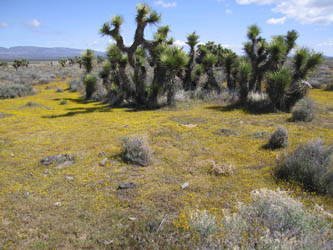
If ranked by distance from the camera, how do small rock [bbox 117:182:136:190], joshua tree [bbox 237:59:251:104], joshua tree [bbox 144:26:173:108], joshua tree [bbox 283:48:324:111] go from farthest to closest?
joshua tree [bbox 144:26:173:108]
joshua tree [bbox 237:59:251:104]
joshua tree [bbox 283:48:324:111]
small rock [bbox 117:182:136:190]

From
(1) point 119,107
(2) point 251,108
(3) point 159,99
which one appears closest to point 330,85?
(2) point 251,108

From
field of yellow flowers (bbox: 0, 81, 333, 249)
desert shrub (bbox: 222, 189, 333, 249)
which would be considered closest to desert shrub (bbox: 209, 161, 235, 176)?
field of yellow flowers (bbox: 0, 81, 333, 249)

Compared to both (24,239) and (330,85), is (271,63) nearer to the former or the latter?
(330,85)

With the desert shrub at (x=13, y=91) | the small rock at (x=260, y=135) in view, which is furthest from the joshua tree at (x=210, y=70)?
the desert shrub at (x=13, y=91)

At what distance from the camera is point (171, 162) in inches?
247

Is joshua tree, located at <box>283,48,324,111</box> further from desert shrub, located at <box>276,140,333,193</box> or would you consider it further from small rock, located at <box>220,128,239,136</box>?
desert shrub, located at <box>276,140,333,193</box>

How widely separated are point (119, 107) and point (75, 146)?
840cm

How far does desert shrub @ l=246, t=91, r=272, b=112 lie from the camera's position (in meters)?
12.4

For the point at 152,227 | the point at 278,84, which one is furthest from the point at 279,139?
the point at 278,84

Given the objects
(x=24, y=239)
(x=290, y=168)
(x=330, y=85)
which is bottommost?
(x=24, y=239)

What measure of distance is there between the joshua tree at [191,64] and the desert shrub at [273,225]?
52.6ft

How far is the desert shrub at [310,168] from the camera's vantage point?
14.9 ft

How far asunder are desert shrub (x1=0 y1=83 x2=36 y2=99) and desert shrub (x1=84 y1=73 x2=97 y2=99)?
23.7ft

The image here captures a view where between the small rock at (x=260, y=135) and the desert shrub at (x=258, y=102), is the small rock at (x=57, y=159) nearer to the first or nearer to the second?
the small rock at (x=260, y=135)
